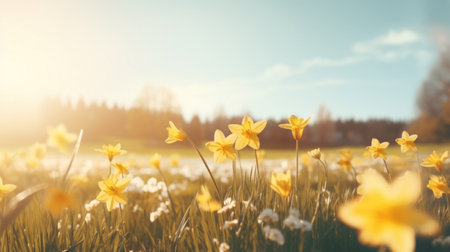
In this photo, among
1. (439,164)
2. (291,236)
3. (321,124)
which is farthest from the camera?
(321,124)

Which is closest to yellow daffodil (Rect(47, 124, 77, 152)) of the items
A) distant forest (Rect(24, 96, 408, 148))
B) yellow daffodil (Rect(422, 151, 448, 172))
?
yellow daffodil (Rect(422, 151, 448, 172))

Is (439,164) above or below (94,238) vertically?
above

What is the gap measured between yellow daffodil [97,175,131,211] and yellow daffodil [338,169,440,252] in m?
1.59

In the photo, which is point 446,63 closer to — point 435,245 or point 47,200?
point 435,245

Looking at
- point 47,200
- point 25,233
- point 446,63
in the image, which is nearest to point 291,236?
point 47,200

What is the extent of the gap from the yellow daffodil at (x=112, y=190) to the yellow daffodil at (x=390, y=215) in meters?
1.59

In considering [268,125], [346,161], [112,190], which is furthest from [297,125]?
[268,125]

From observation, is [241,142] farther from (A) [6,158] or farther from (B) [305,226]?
(A) [6,158]

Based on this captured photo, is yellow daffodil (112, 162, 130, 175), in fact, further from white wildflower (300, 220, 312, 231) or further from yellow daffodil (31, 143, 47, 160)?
yellow daffodil (31, 143, 47, 160)

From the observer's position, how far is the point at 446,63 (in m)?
22.7

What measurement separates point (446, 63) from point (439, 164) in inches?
968

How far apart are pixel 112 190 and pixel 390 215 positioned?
1.77 meters

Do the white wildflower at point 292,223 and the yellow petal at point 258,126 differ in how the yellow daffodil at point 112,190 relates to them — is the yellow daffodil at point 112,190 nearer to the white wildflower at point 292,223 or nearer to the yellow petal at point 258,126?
the yellow petal at point 258,126

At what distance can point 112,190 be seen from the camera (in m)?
2.24
